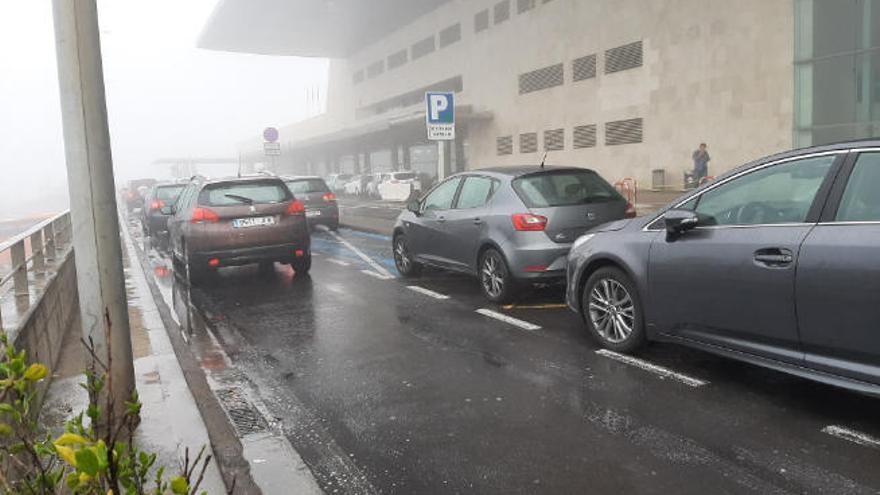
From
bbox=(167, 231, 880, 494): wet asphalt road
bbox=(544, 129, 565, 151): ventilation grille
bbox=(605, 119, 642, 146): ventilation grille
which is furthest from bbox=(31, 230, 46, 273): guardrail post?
bbox=(544, 129, 565, 151): ventilation grille

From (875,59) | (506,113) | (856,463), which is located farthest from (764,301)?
(506,113)

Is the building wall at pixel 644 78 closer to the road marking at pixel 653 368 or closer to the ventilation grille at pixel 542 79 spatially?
the ventilation grille at pixel 542 79

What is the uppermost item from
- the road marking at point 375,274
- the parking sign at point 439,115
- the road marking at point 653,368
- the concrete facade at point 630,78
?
the concrete facade at point 630,78

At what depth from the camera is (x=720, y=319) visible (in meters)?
4.75

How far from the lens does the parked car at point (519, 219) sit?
7449 mm

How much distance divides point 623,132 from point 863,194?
1085 inches

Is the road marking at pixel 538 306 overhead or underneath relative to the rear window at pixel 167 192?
underneath

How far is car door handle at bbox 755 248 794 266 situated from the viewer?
169 inches

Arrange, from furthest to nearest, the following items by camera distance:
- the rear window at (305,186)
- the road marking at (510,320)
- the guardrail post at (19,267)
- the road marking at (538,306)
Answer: the rear window at (305,186)
the road marking at (538,306)
the road marking at (510,320)
the guardrail post at (19,267)

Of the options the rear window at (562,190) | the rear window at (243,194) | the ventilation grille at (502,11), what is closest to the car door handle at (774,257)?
the rear window at (562,190)

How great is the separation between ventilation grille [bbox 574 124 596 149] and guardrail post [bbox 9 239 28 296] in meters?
28.9

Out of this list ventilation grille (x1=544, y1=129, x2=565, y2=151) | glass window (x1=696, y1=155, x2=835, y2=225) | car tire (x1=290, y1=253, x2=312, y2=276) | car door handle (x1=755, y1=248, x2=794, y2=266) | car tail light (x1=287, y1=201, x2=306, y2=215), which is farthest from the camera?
Result: ventilation grille (x1=544, y1=129, x2=565, y2=151)

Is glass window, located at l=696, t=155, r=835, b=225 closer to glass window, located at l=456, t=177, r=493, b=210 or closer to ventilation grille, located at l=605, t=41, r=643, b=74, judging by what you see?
glass window, located at l=456, t=177, r=493, b=210

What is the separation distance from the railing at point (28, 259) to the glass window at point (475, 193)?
461 centimetres
